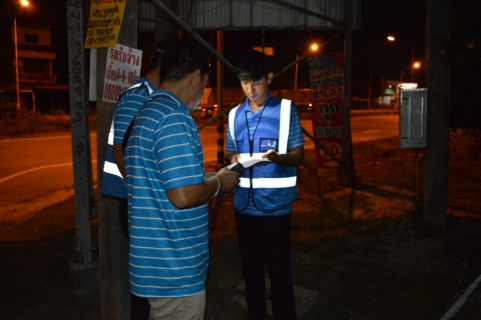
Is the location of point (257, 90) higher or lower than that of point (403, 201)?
higher

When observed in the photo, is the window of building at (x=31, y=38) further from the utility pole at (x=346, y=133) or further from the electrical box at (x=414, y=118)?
the electrical box at (x=414, y=118)

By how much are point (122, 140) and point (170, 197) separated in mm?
730

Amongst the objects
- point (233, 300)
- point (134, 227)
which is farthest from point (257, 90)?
point (233, 300)

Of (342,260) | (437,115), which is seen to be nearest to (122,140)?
(342,260)

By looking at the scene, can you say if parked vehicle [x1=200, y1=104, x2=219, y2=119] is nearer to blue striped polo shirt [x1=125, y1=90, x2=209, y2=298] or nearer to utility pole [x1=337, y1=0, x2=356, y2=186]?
utility pole [x1=337, y1=0, x2=356, y2=186]

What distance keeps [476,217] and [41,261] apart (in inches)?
206

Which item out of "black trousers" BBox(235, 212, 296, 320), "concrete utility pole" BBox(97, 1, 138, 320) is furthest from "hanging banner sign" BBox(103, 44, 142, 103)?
"black trousers" BBox(235, 212, 296, 320)

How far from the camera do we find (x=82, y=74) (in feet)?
13.6

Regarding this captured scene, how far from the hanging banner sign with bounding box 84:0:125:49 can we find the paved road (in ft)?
16.3

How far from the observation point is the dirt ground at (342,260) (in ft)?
13.5

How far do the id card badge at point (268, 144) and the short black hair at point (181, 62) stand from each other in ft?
3.84

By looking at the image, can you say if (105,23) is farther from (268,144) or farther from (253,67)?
(268,144)

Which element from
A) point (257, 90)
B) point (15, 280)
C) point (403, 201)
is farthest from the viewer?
point (403, 201)

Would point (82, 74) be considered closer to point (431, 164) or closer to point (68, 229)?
point (68, 229)
